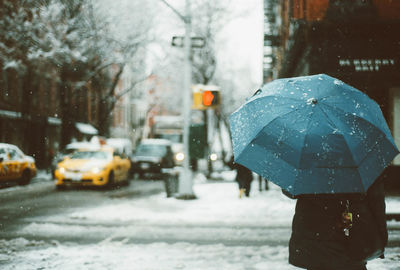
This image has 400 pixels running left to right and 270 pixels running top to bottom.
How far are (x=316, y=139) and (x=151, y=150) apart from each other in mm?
25841

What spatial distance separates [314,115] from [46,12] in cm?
2326

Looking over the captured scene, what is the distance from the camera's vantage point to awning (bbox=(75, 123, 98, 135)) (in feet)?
144

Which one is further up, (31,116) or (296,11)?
(296,11)

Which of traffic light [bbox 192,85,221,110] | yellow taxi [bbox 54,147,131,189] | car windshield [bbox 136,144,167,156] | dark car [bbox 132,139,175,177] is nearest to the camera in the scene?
traffic light [bbox 192,85,221,110]

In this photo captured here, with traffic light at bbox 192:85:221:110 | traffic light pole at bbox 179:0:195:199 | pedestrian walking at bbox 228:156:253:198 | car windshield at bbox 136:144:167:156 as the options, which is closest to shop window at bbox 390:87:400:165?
pedestrian walking at bbox 228:156:253:198

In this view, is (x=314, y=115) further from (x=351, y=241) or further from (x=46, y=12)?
(x=46, y=12)

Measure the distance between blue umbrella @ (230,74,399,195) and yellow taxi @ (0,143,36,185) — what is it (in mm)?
16231

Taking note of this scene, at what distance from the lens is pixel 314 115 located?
132 inches

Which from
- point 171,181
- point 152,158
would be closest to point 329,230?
point 171,181

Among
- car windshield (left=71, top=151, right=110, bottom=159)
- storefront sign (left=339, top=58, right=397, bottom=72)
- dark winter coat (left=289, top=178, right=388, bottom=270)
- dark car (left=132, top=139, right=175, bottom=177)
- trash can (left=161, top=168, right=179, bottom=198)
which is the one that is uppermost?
storefront sign (left=339, top=58, right=397, bottom=72)

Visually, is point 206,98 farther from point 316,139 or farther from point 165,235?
point 316,139

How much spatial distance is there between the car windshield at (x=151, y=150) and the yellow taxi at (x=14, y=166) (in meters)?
8.01

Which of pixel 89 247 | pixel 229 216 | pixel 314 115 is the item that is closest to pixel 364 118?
pixel 314 115

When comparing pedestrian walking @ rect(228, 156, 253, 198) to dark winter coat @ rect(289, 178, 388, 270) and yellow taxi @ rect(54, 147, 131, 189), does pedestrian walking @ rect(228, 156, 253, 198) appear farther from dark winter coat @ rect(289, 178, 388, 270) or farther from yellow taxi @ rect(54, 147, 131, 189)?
dark winter coat @ rect(289, 178, 388, 270)
